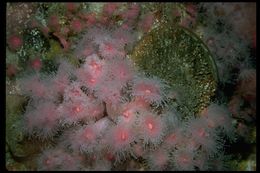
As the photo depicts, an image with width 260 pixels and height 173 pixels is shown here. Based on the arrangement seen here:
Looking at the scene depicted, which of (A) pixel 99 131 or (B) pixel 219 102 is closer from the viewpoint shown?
(A) pixel 99 131

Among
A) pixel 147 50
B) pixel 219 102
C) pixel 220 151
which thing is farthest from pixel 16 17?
pixel 220 151

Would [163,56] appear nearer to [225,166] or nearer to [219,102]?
[219,102]

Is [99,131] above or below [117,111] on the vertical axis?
below

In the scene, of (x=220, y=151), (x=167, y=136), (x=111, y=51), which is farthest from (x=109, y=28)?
(x=220, y=151)

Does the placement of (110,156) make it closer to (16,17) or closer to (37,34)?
(37,34)

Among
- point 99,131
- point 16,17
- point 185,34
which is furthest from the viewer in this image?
point 16,17

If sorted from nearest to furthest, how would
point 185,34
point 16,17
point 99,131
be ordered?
point 99,131
point 185,34
point 16,17

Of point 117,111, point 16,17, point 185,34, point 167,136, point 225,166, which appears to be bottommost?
point 225,166
